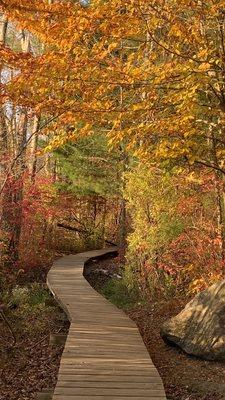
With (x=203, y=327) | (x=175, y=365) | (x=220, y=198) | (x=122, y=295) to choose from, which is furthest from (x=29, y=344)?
(x=220, y=198)

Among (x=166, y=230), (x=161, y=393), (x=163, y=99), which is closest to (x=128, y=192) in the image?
(x=166, y=230)

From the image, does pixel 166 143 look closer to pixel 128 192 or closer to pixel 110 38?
pixel 110 38

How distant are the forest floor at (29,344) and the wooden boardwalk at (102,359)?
0.75 meters

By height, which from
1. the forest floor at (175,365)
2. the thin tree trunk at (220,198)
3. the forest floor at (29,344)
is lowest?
the forest floor at (29,344)

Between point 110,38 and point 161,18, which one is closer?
point 161,18

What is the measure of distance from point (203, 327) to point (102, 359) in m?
1.87

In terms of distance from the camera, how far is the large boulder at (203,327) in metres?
6.94

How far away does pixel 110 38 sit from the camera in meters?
7.57

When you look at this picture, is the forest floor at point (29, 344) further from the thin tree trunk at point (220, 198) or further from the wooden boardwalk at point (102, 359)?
the thin tree trunk at point (220, 198)

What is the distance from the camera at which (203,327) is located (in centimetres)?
726

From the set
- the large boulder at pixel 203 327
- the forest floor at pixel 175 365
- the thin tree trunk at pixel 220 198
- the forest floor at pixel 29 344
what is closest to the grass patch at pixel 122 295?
the forest floor at pixel 175 365

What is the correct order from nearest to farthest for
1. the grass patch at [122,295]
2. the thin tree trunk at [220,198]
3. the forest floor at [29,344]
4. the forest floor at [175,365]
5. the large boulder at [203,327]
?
the forest floor at [175,365] → the large boulder at [203,327] → the forest floor at [29,344] → the thin tree trunk at [220,198] → the grass patch at [122,295]

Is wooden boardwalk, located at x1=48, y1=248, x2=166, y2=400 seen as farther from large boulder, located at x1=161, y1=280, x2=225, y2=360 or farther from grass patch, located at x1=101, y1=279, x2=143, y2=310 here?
grass patch, located at x1=101, y1=279, x2=143, y2=310

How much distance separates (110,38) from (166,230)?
15.2 ft
